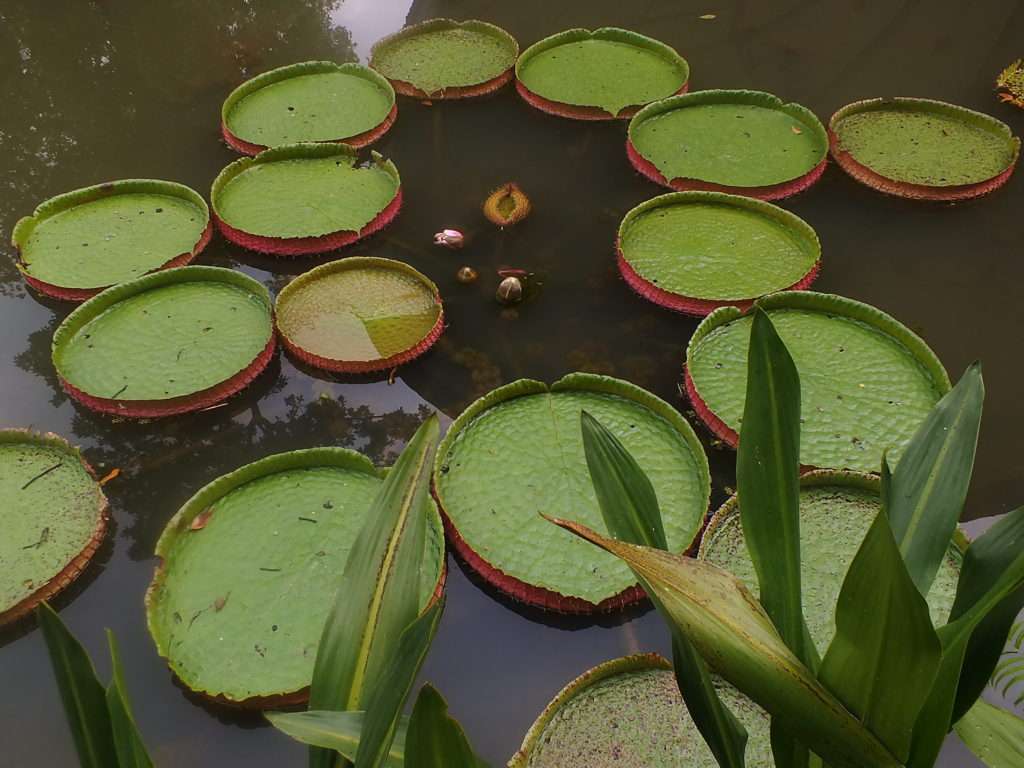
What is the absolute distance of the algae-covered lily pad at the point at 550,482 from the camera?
6.73 ft

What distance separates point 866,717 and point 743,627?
0.21 metres

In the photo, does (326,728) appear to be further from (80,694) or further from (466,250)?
(466,250)

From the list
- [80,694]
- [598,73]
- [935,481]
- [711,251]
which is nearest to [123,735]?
[80,694]

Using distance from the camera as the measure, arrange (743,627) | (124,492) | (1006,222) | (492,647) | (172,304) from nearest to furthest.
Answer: (743,627)
(492,647)
(124,492)
(172,304)
(1006,222)

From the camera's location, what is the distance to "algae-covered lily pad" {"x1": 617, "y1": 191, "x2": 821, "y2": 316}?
9.51ft

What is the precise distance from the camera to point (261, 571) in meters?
2.08

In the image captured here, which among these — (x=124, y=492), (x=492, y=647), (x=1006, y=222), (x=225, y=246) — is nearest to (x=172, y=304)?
(x=225, y=246)

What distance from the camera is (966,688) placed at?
3.23 ft

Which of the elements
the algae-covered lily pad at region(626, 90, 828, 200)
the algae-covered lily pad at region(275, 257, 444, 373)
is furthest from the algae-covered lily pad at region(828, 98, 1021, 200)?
the algae-covered lily pad at region(275, 257, 444, 373)

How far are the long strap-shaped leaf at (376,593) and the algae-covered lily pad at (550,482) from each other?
0.92m

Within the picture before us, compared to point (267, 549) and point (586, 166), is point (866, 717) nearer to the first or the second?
point (267, 549)

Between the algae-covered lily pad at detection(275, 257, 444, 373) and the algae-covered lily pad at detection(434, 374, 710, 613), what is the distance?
1.59 ft

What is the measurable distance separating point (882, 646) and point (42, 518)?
2341 millimetres

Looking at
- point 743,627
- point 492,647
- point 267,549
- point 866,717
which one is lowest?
point 492,647
